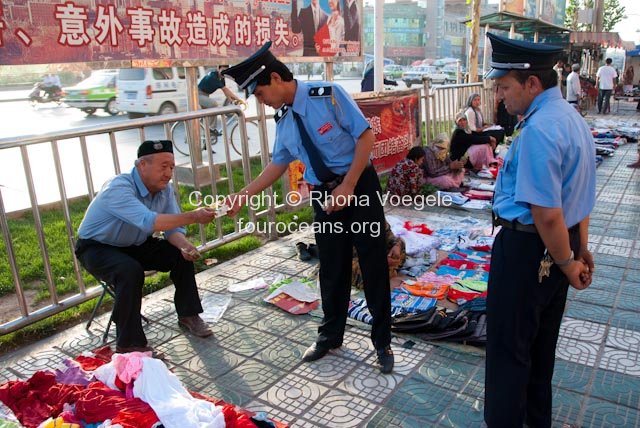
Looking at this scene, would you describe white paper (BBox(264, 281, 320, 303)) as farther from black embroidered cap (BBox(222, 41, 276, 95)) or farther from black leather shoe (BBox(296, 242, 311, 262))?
black embroidered cap (BBox(222, 41, 276, 95))

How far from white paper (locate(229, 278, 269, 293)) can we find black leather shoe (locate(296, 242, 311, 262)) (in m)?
0.57

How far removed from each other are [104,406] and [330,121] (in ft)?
5.71

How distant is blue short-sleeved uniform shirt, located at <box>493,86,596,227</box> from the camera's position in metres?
1.79

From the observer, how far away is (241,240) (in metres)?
5.30

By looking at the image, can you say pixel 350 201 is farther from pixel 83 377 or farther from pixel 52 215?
pixel 52 215

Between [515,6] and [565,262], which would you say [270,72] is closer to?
[565,262]

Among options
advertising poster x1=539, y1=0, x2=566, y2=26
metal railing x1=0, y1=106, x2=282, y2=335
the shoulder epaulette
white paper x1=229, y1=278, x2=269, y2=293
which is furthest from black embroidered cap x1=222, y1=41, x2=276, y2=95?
advertising poster x1=539, y1=0, x2=566, y2=26

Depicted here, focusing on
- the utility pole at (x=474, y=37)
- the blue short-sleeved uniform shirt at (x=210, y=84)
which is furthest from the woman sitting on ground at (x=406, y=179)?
the utility pole at (x=474, y=37)

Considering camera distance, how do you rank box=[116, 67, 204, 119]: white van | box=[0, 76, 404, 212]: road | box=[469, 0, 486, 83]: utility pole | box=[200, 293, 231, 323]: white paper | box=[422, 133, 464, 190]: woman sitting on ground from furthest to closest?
box=[116, 67, 204, 119]: white van
box=[469, 0, 486, 83]: utility pole
box=[422, 133, 464, 190]: woman sitting on ground
box=[0, 76, 404, 212]: road
box=[200, 293, 231, 323]: white paper

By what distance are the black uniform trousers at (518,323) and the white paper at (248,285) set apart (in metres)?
2.34

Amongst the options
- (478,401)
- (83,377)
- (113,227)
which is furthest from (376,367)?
(113,227)

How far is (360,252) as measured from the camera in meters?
2.97

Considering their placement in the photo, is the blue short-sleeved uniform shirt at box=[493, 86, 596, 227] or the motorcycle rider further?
the motorcycle rider

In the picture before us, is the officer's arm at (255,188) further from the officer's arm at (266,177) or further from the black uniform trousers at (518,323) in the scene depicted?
the black uniform trousers at (518,323)
